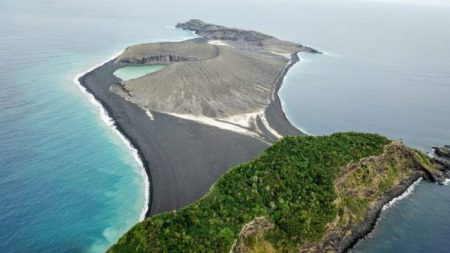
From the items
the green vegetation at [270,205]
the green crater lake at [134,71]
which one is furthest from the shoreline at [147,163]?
the green crater lake at [134,71]

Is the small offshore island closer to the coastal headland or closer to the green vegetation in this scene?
the green vegetation

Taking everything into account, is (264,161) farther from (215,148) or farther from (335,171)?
(215,148)

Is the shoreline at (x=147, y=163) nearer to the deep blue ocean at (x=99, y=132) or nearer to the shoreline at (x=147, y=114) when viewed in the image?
the shoreline at (x=147, y=114)

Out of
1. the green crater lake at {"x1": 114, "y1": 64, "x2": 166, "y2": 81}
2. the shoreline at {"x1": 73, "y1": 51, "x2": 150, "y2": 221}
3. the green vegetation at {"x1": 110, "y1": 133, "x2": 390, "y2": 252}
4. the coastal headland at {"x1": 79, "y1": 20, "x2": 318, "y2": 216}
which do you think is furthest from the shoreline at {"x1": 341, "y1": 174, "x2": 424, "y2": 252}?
the green crater lake at {"x1": 114, "y1": 64, "x2": 166, "y2": 81}

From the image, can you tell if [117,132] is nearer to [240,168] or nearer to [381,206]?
[240,168]

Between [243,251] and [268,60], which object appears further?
[268,60]

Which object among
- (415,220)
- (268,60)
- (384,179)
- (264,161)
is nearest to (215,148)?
(264,161)

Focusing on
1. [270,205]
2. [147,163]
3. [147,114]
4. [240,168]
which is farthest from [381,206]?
[147,114]
